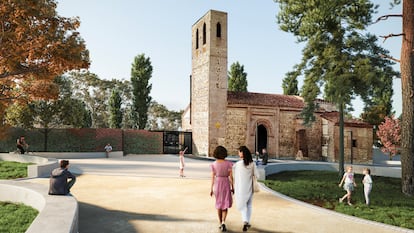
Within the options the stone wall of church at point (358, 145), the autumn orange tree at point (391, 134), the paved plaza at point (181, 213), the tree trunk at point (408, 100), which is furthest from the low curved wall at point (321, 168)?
the autumn orange tree at point (391, 134)

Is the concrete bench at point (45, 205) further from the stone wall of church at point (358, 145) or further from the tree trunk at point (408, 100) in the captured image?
the stone wall of church at point (358, 145)

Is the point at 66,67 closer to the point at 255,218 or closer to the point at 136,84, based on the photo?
the point at 255,218

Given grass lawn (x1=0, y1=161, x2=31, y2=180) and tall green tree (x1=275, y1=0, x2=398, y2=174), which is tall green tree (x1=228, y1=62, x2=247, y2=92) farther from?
grass lawn (x1=0, y1=161, x2=31, y2=180)

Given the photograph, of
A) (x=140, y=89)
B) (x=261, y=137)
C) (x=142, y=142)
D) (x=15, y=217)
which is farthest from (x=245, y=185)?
(x=140, y=89)

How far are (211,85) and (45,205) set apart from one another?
79.1 feet

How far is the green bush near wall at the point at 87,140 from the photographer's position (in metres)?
27.5

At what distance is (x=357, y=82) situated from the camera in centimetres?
1616

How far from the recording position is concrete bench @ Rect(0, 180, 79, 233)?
15.3 feet

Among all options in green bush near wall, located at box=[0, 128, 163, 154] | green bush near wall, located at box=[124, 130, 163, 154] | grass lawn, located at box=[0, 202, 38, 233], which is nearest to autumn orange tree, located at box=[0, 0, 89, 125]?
grass lawn, located at box=[0, 202, 38, 233]

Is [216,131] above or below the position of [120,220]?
above

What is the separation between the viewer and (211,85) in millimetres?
29328

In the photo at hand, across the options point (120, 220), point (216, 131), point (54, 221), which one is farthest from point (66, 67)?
point (216, 131)

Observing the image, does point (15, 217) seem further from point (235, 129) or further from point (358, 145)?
point (358, 145)

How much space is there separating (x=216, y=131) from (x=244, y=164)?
22347 mm
